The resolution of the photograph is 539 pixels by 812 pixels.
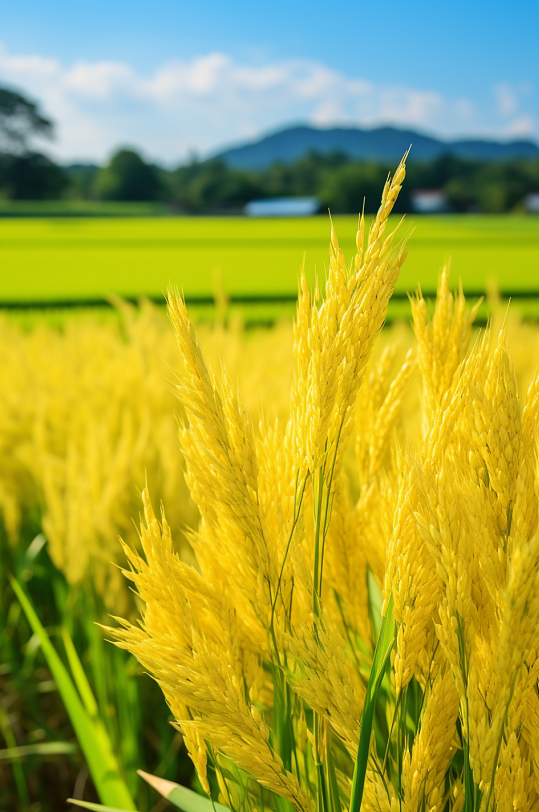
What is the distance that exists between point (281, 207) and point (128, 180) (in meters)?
18.3

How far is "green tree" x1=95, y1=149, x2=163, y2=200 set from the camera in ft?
216

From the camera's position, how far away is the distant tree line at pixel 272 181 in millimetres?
49441

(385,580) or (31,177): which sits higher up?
(31,177)

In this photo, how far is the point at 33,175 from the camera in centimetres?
5175

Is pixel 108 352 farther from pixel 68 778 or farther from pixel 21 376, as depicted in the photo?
pixel 68 778

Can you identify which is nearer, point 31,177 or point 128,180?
point 31,177

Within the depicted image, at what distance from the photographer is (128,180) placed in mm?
67188

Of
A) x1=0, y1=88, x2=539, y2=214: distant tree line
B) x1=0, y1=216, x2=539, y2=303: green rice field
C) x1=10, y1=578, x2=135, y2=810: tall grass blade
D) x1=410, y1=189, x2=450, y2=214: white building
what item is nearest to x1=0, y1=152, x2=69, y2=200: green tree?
x1=0, y1=88, x2=539, y2=214: distant tree line

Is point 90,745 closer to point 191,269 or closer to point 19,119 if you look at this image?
point 191,269

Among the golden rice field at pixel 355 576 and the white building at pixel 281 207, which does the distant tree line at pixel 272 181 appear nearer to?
the white building at pixel 281 207

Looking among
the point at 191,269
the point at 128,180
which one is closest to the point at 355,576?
the point at 191,269

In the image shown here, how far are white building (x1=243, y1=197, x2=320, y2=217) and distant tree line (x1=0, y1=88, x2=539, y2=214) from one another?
0.60 meters

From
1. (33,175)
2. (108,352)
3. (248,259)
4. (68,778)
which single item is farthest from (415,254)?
(33,175)

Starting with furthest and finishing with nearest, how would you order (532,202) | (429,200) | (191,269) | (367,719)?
(429,200) → (532,202) → (191,269) → (367,719)
